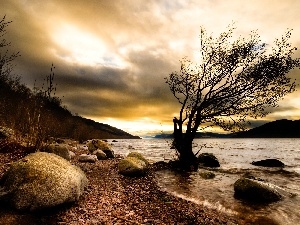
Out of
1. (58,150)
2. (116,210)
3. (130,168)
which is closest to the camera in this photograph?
(116,210)

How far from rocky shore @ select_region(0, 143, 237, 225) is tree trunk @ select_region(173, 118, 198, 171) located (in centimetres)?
938

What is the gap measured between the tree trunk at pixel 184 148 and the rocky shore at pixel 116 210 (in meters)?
9.38

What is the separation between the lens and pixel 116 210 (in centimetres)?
810

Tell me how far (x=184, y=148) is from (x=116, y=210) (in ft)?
45.7

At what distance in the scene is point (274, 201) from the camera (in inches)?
498

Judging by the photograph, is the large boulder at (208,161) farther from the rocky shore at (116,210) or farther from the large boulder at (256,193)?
the rocky shore at (116,210)

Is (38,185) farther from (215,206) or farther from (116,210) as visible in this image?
(215,206)

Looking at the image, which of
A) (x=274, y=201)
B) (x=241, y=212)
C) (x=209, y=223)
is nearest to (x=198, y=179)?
(x=274, y=201)

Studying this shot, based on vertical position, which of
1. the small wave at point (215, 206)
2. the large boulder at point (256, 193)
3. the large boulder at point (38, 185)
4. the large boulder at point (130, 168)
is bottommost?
the small wave at point (215, 206)

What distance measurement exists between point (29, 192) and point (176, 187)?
32.5 feet

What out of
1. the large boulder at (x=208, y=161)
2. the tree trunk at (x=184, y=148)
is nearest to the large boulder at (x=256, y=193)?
the tree trunk at (x=184, y=148)

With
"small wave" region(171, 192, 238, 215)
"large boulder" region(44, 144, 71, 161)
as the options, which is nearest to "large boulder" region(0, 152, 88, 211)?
"small wave" region(171, 192, 238, 215)

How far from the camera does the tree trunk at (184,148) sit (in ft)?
69.9

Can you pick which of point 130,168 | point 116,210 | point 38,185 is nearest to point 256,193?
point 130,168
